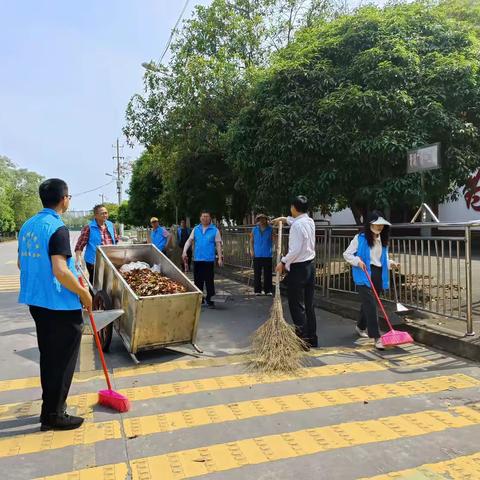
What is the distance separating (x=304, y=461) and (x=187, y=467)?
0.76m

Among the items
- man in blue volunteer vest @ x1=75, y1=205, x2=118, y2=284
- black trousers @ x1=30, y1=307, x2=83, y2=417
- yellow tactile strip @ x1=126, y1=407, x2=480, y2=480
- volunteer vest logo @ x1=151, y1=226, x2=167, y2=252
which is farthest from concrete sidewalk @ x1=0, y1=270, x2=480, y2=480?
volunteer vest logo @ x1=151, y1=226, x2=167, y2=252

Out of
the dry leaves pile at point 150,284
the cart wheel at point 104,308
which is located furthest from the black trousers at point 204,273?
the cart wheel at point 104,308

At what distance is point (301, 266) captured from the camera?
19.0 ft

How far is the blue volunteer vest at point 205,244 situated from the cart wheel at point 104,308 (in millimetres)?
2562

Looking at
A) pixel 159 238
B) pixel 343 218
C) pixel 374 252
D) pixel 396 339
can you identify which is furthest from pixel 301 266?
pixel 343 218

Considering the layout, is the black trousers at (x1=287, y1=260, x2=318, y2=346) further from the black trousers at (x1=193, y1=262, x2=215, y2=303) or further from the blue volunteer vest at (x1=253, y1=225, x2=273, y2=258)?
the blue volunteer vest at (x1=253, y1=225, x2=273, y2=258)

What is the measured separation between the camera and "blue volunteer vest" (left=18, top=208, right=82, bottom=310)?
360 centimetres

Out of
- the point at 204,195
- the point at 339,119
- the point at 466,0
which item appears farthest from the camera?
the point at 204,195

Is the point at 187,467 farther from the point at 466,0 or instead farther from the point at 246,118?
the point at 466,0

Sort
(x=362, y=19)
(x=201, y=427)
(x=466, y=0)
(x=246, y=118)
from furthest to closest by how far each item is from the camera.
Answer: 1. (x=466, y=0)
2. (x=246, y=118)
3. (x=362, y=19)
4. (x=201, y=427)

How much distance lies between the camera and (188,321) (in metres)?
5.62

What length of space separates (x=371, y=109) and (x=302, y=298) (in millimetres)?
3383

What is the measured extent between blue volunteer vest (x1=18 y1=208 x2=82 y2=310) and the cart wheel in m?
2.16

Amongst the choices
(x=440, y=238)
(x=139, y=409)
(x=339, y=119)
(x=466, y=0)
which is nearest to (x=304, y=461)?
(x=139, y=409)
